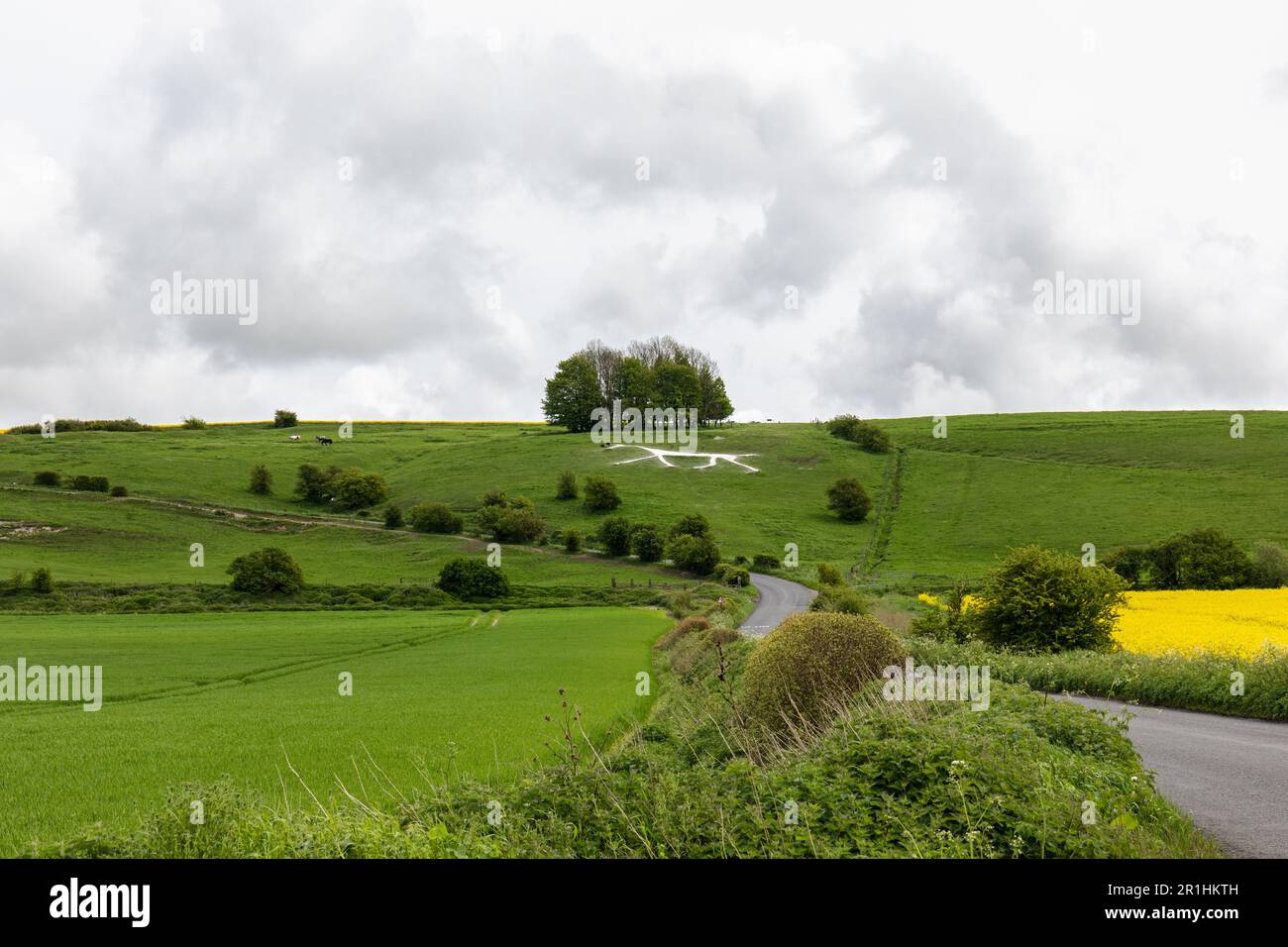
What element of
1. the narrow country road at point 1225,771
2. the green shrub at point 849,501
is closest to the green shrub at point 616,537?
the green shrub at point 849,501

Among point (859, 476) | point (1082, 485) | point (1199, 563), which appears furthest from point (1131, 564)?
point (859, 476)

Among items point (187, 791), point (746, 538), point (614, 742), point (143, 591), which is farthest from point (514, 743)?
point (746, 538)

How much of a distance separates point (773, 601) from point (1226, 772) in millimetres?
59003

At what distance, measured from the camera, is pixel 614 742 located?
62.4 ft

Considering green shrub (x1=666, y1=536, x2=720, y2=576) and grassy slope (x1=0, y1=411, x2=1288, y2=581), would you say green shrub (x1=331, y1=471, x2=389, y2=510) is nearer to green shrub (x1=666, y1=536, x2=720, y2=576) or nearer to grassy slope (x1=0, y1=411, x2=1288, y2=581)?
grassy slope (x1=0, y1=411, x2=1288, y2=581)

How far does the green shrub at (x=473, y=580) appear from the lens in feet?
260

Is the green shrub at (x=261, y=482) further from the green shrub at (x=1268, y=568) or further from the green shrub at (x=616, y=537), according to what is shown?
the green shrub at (x=1268, y=568)

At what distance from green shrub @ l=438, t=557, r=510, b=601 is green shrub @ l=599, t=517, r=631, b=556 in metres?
21.0

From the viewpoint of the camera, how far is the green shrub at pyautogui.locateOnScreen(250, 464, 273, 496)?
128m

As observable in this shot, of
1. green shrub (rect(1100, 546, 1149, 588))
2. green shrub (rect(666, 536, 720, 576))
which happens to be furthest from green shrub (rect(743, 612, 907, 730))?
green shrub (rect(666, 536, 720, 576))

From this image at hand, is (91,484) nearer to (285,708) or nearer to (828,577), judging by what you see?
(828,577)

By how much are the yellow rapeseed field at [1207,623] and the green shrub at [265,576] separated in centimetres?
6335

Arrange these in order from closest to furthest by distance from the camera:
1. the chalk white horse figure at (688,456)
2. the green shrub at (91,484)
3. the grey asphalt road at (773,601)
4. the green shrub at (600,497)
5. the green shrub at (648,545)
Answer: the grey asphalt road at (773,601) < the green shrub at (648,545) < the green shrub at (600,497) < the green shrub at (91,484) < the chalk white horse figure at (688,456)

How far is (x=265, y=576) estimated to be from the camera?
249ft
